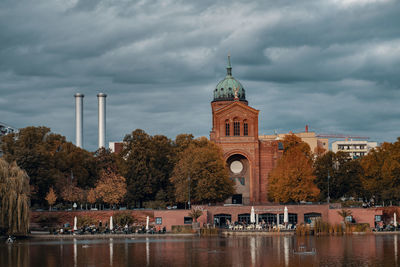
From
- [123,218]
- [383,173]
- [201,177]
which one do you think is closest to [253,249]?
[123,218]

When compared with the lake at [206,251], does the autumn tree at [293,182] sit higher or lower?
higher

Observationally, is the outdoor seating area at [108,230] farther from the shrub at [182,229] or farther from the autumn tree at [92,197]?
the autumn tree at [92,197]

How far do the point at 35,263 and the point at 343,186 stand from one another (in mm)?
64129

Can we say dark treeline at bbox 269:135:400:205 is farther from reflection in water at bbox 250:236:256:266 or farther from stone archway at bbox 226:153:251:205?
reflection in water at bbox 250:236:256:266

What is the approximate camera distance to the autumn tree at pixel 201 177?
96.4 meters

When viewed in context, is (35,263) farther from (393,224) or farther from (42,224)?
(393,224)

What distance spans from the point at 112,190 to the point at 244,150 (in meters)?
23.9

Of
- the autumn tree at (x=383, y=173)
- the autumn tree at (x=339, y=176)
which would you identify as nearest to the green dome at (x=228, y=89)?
the autumn tree at (x=339, y=176)

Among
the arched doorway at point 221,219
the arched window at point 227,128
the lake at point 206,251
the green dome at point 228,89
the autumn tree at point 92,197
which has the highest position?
the green dome at point 228,89

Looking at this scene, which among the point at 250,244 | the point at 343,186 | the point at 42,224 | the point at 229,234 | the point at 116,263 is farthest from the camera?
the point at 343,186

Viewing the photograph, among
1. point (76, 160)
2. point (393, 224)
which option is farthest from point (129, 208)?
point (393, 224)

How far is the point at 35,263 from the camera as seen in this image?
2087 inches

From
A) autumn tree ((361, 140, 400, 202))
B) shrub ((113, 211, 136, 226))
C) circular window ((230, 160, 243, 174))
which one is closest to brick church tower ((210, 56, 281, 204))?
circular window ((230, 160, 243, 174))

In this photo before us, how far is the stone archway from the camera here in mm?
109375
